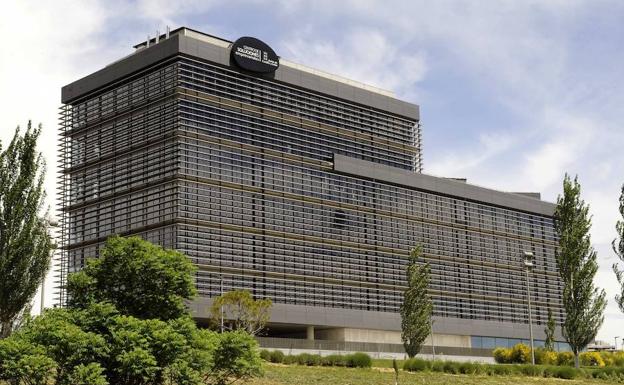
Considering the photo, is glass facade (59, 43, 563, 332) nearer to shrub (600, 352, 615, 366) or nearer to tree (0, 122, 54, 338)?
shrub (600, 352, 615, 366)

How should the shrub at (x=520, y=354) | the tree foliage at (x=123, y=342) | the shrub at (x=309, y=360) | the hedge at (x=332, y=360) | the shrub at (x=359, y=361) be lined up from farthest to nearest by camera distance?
the shrub at (x=520, y=354) < the shrub at (x=309, y=360) < the hedge at (x=332, y=360) < the shrub at (x=359, y=361) < the tree foliage at (x=123, y=342)

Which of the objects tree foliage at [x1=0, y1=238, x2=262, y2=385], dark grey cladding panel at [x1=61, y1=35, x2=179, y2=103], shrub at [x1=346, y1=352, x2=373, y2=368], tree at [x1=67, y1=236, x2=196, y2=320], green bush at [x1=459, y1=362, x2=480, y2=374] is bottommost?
green bush at [x1=459, y1=362, x2=480, y2=374]

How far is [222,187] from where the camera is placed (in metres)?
98.9

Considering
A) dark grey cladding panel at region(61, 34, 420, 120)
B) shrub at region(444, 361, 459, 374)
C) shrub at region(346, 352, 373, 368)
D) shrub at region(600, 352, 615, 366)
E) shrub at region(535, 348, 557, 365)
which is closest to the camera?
shrub at region(444, 361, 459, 374)

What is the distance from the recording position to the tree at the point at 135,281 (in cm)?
3747

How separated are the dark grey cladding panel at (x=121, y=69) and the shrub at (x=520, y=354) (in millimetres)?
49609

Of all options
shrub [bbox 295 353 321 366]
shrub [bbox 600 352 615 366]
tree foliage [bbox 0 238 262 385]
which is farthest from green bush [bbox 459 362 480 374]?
shrub [bbox 600 352 615 366]

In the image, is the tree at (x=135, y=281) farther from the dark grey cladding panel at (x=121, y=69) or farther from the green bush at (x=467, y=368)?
the dark grey cladding panel at (x=121, y=69)

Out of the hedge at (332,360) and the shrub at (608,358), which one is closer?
the hedge at (332,360)

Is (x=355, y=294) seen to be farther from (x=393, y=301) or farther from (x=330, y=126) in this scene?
(x=330, y=126)

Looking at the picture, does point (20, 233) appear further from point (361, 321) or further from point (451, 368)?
point (361, 321)

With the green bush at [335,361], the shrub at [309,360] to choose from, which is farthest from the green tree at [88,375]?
the shrub at [309,360]

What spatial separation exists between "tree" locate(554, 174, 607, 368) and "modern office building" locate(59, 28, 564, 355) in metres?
37.4

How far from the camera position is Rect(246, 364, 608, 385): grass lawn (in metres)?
44.9
